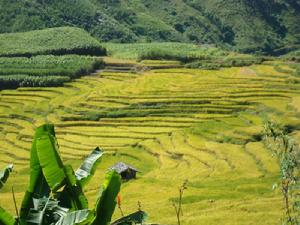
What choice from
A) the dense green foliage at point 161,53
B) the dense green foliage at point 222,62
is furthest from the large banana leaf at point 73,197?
the dense green foliage at point 161,53

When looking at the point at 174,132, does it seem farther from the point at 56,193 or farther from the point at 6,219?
the point at 6,219

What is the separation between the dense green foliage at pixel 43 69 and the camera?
11462cm

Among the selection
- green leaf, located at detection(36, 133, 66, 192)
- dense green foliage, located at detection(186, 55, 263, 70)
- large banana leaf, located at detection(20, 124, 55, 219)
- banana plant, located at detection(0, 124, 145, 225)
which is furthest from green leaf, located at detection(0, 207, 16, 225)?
dense green foliage, located at detection(186, 55, 263, 70)

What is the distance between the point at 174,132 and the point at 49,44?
303ft

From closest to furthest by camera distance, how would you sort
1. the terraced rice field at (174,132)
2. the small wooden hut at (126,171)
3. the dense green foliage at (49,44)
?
the terraced rice field at (174,132) < the small wooden hut at (126,171) < the dense green foliage at (49,44)

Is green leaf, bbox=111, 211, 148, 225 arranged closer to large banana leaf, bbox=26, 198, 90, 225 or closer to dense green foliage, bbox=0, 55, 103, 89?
large banana leaf, bbox=26, 198, 90, 225

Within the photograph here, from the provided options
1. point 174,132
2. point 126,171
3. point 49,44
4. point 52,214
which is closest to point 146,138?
point 174,132

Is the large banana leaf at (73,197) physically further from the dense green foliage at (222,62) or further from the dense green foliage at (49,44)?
the dense green foliage at (49,44)

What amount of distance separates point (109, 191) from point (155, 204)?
3256cm

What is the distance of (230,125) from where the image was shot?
78250mm

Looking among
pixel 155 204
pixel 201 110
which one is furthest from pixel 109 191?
pixel 201 110

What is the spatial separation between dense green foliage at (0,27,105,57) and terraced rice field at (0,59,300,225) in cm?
3301

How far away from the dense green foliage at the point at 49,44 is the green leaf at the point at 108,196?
454ft

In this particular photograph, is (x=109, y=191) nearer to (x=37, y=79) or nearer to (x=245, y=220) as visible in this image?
(x=245, y=220)
